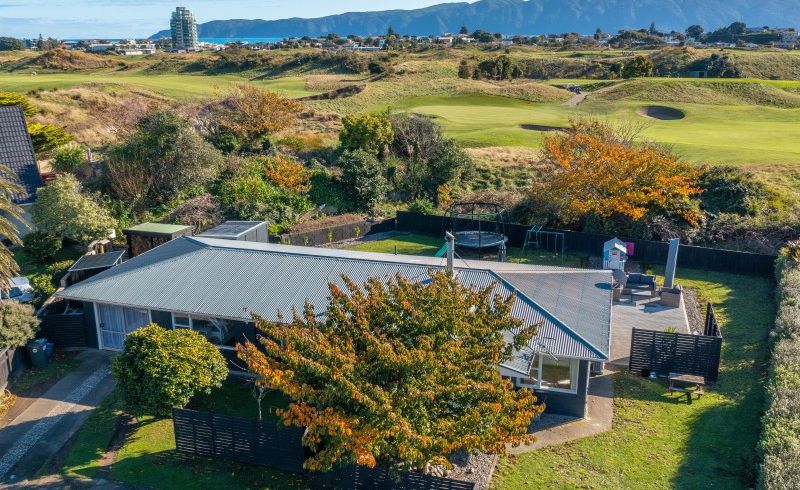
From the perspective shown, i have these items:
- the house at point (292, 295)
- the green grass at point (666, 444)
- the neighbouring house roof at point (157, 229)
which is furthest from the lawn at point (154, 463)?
the neighbouring house roof at point (157, 229)

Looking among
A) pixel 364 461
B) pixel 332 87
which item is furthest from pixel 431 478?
pixel 332 87

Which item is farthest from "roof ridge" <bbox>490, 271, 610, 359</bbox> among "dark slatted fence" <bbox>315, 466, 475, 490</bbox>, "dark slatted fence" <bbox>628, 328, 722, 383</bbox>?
"dark slatted fence" <bbox>315, 466, 475, 490</bbox>

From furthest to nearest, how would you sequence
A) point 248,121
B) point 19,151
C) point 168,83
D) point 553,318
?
1. point 168,83
2. point 248,121
3. point 19,151
4. point 553,318

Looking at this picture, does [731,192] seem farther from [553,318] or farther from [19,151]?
[19,151]

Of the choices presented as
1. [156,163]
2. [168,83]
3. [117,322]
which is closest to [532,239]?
[117,322]

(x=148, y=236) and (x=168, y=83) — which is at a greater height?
(x=168, y=83)

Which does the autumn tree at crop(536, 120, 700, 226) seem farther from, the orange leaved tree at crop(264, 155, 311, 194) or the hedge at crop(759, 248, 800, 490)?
the orange leaved tree at crop(264, 155, 311, 194)

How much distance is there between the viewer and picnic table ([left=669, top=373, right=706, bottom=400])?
18156 mm

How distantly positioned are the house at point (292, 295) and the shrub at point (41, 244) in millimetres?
8858

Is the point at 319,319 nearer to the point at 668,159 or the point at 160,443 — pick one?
the point at 160,443

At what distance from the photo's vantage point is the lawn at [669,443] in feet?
46.8

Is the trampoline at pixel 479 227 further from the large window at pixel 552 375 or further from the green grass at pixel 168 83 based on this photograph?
the green grass at pixel 168 83

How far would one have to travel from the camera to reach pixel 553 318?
17.6m

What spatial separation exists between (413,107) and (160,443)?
5355 centimetres
